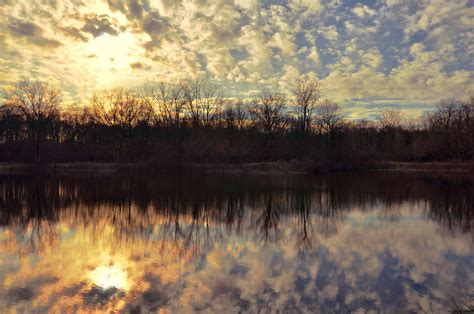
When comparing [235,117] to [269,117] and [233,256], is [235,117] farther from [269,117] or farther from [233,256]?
[233,256]

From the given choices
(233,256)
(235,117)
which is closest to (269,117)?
(235,117)

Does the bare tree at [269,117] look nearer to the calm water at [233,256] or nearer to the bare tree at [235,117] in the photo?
the bare tree at [235,117]

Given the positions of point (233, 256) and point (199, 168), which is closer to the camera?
point (233, 256)

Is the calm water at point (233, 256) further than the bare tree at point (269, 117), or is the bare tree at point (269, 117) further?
the bare tree at point (269, 117)

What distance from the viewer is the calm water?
7.57 m

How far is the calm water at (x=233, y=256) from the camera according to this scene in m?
7.57

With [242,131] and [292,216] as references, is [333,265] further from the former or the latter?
[242,131]

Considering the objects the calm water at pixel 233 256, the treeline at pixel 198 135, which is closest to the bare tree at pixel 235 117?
the treeline at pixel 198 135

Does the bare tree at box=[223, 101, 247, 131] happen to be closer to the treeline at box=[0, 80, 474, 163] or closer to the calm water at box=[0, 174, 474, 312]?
the treeline at box=[0, 80, 474, 163]

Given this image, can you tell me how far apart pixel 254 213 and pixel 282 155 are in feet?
135

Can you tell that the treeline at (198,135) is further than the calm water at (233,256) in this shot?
Yes

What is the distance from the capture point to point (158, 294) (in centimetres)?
780

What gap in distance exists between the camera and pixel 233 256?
35.9 feet

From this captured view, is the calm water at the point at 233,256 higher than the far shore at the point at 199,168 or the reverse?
the reverse
